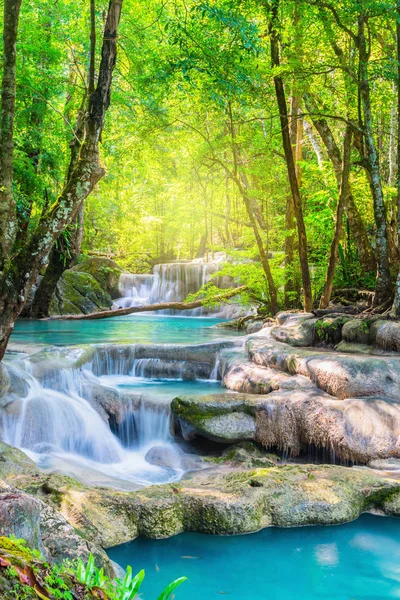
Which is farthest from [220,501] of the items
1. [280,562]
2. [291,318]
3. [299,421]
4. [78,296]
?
[78,296]

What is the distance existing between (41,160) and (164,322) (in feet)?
25.6

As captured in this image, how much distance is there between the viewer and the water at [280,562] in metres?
4.22

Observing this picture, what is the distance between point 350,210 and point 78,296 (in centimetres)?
1119

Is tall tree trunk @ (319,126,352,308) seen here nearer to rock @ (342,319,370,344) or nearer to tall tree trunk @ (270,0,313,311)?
tall tree trunk @ (270,0,313,311)

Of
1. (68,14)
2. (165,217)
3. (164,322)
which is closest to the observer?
(68,14)

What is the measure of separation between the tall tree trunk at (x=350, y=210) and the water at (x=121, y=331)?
4.17m

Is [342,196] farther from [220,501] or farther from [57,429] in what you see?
[220,501]

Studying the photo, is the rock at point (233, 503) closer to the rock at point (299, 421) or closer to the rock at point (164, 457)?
the rock at point (299, 421)

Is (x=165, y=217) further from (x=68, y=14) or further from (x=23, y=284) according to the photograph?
(x=23, y=284)

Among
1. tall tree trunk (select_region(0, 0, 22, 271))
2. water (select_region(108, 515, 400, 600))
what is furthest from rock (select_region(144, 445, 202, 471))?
tall tree trunk (select_region(0, 0, 22, 271))

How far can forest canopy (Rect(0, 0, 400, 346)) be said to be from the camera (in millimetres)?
6812

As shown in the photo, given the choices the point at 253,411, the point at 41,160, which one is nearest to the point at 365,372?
the point at 253,411

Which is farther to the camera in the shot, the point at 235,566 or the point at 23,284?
the point at 23,284

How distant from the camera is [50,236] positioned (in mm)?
6156
